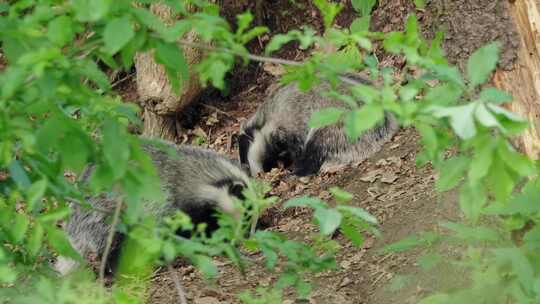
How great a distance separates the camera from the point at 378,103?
7.73 ft

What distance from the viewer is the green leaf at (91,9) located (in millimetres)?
2311

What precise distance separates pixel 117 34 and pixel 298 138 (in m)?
5.37

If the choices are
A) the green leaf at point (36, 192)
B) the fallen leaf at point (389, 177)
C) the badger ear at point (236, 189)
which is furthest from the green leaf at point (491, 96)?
the badger ear at point (236, 189)

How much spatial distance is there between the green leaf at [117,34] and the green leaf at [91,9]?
6 cm

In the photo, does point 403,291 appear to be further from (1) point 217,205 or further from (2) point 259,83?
(2) point 259,83

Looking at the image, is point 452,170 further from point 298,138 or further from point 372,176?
point 298,138

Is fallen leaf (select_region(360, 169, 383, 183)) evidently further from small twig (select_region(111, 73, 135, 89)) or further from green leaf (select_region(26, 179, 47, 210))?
green leaf (select_region(26, 179, 47, 210))

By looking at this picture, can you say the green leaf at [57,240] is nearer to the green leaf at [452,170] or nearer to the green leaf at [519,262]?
the green leaf at [452,170]

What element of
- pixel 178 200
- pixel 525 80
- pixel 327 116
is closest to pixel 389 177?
pixel 178 200

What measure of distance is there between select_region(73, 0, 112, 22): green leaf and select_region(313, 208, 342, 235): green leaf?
828mm

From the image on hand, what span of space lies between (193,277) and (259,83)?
11.7 feet

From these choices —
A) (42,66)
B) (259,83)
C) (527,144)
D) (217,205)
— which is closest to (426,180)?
(217,205)

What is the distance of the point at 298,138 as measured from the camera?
7734 mm

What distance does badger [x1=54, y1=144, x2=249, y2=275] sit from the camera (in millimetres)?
6352
